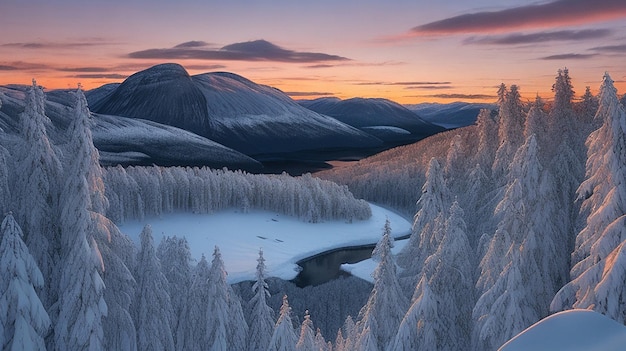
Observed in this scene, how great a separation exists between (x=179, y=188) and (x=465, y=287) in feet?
264

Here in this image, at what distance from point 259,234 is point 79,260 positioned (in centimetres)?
6485

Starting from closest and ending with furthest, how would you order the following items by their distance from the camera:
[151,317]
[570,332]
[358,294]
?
[570,332] → [151,317] → [358,294]

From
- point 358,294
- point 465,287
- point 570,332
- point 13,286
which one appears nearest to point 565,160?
point 465,287

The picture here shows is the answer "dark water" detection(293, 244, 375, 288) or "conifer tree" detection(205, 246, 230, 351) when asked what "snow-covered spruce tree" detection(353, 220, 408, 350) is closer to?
"conifer tree" detection(205, 246, 230, 351)

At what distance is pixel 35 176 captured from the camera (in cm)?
1820

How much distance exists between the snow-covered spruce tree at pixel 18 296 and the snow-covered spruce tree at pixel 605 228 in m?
18.2

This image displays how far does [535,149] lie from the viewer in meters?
16.2

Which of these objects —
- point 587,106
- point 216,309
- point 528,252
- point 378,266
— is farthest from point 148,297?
point 587,106

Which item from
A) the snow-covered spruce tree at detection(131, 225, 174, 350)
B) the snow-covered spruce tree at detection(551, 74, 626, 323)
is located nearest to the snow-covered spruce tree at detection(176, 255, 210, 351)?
the snow-covered spruce tree at detection(131, 225, 174, 350)

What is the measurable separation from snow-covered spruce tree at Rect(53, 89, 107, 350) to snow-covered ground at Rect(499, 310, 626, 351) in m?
17.9

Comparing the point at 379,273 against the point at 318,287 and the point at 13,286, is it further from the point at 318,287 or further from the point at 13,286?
the point at 318,287

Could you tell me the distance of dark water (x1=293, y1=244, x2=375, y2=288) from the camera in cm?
6569

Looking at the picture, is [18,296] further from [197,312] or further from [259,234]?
[259,234]

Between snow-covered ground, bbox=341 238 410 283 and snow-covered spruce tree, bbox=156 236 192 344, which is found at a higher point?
snow-covered spruce tree, bbox=156 236 192 344
